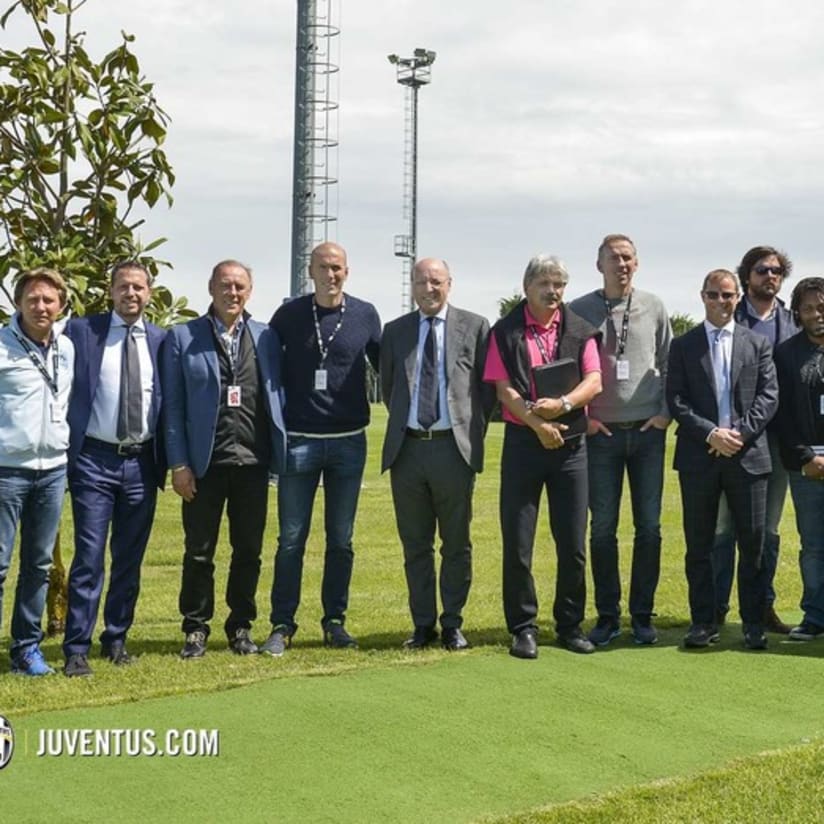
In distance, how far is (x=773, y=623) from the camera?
24.8 feet

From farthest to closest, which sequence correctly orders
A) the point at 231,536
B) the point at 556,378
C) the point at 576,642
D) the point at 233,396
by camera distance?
the point at 231,536
the point at 576,642
the point at 233,396
the point at 556,378

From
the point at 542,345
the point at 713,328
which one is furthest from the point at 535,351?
the point at 713,328

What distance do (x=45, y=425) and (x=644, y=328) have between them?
332 centimetres

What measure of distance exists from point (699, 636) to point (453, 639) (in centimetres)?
138

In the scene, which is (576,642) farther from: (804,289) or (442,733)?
(804,289)

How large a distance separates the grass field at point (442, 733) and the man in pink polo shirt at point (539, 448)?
12.3 inches

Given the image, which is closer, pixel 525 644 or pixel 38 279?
pixel 38 279

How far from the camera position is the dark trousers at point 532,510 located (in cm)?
664

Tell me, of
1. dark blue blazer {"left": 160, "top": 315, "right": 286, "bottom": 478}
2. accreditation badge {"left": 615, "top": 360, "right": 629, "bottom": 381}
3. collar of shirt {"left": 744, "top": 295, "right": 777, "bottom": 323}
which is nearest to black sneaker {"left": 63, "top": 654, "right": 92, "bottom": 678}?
dark blue blazer {"left": 160, "top": 315, "right": 286, "bottom": 478}

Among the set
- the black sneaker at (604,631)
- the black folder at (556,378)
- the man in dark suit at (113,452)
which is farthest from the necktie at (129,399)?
the black sneaker at (604,631)

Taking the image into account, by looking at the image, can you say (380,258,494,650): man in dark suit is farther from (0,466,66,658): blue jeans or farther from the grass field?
(0,466,66,658): blue jeans

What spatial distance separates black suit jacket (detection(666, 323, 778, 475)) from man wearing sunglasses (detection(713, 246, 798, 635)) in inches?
19.4

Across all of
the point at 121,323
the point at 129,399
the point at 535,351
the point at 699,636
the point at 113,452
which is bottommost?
the point at 699,636

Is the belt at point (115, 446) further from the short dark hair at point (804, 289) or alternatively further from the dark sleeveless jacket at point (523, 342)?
the short dark hair at point (804, 289)
